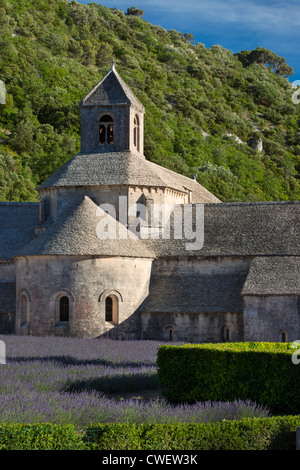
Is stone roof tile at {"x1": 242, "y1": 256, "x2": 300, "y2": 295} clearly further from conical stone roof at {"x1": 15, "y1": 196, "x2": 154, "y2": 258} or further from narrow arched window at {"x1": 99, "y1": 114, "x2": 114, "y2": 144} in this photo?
narrow arched window at {"x1": 99, "y1": 114, "x2": 114, "y2": 144}

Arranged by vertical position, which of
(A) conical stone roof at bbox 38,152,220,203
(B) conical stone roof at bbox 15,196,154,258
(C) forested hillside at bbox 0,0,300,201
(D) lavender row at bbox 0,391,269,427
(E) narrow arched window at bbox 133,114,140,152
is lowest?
(D) lavender row at bbox 0,391,269,427

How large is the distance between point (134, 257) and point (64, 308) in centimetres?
476

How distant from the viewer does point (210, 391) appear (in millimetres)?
21062

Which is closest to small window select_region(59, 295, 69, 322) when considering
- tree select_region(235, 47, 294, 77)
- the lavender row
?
the lavender row

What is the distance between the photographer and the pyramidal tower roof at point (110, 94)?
150 ft

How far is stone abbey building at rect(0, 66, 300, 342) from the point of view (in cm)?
3831

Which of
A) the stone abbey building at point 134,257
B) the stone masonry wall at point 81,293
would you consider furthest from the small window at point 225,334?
the stone masonry wall at point 81,293

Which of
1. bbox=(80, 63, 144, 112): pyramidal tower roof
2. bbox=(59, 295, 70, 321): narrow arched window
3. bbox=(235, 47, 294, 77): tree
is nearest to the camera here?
bbox=(59, 295, 70, 321): narrow arched window

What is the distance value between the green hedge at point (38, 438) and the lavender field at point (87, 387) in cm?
185

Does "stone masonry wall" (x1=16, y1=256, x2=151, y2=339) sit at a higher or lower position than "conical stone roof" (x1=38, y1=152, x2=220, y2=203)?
lower

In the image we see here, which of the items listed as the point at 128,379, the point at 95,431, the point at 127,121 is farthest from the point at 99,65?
the point at 95,431

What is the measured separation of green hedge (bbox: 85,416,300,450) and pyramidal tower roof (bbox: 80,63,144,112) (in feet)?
112

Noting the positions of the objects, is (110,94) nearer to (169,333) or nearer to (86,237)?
(86,237)

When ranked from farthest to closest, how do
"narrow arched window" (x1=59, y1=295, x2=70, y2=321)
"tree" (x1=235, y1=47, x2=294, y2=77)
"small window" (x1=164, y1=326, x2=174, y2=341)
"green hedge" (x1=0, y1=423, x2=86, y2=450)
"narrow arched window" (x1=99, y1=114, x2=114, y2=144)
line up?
"tree" (x1=235, y1=47, x2=294, y2=77)
"narrow arched window" (x1=99, y1=114, x2=114, y2=144)
"small window" (x1=164, y1=326, x2=174, y2=341)
"narrow arched window" (x1=59, y1=295, x2=70, y2=321)
"green hedge" (x1=0, y1=423, x2=86, y2=450)
